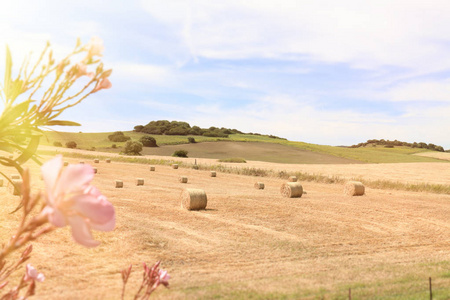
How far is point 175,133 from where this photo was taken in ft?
343

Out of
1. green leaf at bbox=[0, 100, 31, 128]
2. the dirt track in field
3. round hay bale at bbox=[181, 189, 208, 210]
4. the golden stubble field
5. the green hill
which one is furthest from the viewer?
the green hill

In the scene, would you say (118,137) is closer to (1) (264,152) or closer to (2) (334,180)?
(1) (264,152)

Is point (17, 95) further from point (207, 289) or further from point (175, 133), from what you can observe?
point (175, 133)

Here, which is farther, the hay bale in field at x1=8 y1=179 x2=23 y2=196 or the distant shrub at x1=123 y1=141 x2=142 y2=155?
the distant shrub at x1=123 y1=141 x2=142 y2=155

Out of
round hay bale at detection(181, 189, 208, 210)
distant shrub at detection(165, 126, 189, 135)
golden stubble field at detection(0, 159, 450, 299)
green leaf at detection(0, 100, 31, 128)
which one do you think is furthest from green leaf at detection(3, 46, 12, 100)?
distant shrub at detection(165, 126, 189, 135)

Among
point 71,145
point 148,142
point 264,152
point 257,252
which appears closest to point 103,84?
point 257,252

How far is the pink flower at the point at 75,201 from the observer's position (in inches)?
42.5

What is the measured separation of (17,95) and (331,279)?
8014 mm

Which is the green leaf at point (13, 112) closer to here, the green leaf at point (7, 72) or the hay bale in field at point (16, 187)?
the green leaf at point (7, 72)

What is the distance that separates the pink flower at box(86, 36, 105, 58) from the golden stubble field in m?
6.31

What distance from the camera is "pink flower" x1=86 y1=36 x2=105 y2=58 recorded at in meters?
1.80

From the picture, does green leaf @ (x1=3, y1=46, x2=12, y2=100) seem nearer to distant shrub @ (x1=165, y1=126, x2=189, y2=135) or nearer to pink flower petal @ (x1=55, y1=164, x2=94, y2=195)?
pink flower petal @ (x1=55, y1=164, x2=94, y2=195)

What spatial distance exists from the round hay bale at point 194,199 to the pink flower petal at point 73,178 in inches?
608

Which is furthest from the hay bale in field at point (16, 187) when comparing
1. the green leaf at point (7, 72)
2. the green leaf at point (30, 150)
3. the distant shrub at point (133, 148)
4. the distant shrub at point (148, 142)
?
the distant shrub at point (148, 142)
